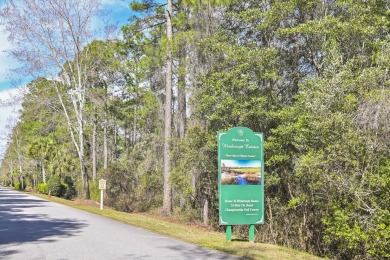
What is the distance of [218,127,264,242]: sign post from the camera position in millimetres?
10367

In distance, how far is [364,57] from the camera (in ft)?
45.3

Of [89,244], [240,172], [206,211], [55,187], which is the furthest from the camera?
[55,187]

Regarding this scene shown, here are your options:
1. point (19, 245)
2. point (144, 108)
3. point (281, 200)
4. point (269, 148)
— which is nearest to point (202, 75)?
point (269, 148)

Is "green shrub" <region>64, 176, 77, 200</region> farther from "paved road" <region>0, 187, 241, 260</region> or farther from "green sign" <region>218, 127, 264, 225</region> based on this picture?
"green sign" <region>218, 127, 264, 225</region>

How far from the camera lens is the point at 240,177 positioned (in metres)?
10.6

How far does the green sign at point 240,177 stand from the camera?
34.0 ft

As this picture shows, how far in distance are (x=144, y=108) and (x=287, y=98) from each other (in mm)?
26615

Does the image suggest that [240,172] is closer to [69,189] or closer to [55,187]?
[55,187]

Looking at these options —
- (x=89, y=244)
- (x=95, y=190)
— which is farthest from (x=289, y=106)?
(x=95, y=190)

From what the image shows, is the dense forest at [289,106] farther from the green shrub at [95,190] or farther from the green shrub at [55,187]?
the green shrub at [55,187]

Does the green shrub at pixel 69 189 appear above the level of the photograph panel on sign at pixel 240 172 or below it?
below

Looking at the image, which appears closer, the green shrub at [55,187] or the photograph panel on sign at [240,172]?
the photograph panel on sign at [240,172]

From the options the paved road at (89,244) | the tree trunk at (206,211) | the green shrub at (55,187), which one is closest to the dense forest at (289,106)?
the tree trunk at (206,211)

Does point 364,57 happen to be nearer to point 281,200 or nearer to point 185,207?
point 281,200
